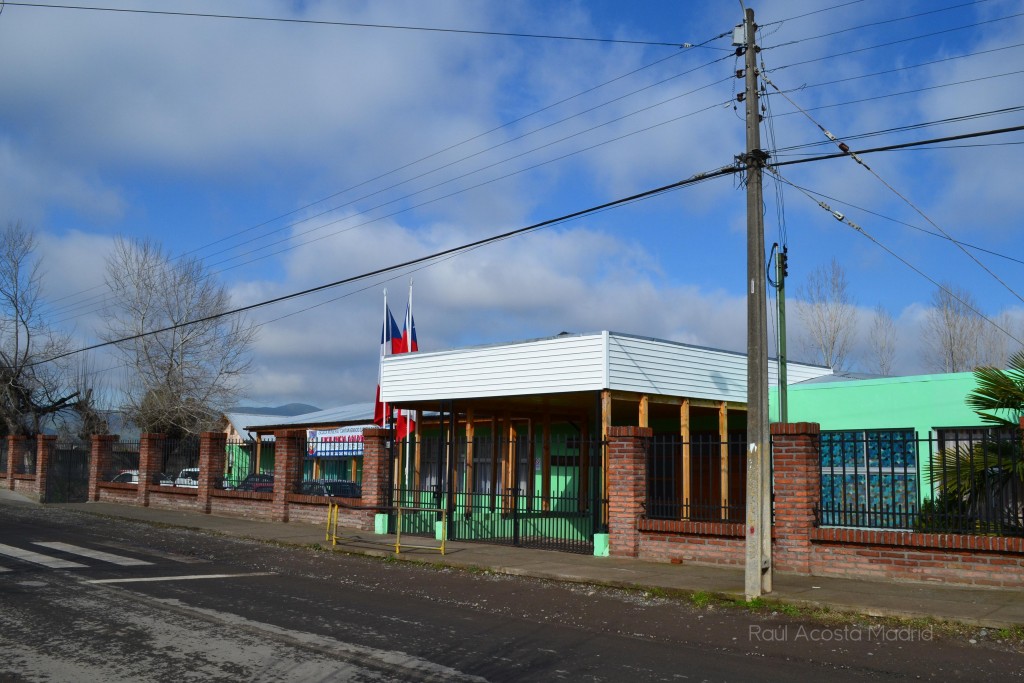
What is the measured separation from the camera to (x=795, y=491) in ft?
44.0

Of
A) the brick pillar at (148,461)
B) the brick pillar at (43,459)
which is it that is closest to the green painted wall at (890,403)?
the brick pillar at (148,461)

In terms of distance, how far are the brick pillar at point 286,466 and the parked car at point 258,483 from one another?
6.23ft

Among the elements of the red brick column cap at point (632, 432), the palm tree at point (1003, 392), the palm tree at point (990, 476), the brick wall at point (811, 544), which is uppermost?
the palm tree at point (1003, 392)

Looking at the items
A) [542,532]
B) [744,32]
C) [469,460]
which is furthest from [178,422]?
[744,32]

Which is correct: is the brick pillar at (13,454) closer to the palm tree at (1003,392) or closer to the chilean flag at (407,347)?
the chilean flag at (407,347)

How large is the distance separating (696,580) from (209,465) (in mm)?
17227

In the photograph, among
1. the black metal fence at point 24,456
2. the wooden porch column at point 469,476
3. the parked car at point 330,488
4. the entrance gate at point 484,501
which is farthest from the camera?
the black metal fence at point 24,456

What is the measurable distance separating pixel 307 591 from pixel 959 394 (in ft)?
43.5

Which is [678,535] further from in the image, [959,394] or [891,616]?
[959,394]

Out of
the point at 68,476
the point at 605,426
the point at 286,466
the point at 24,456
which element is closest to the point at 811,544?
the point at 605,426

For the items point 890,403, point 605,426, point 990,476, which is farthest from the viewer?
point 890,403

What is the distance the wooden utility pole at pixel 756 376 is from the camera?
11594 millimetres

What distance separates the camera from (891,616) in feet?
33.4

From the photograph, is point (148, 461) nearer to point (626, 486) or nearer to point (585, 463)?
point (585, 463)
